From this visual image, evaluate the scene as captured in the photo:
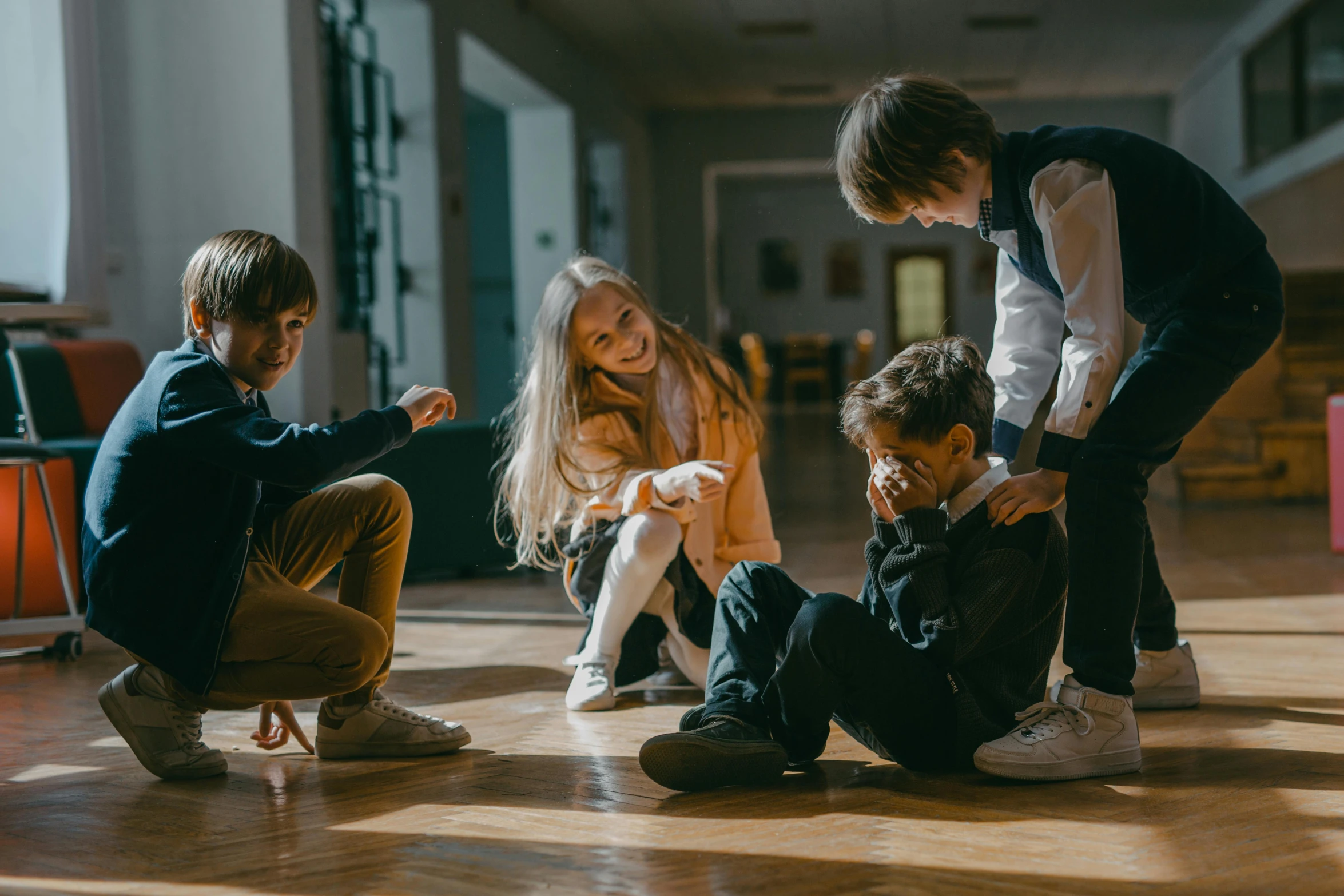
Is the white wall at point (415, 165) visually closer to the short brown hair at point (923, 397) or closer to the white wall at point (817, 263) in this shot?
the short brown hair at point (923, 397)

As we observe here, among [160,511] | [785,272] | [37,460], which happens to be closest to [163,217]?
[37,460]

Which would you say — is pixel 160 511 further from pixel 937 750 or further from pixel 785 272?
pixel 785 272

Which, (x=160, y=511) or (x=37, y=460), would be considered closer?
(x=160, y=511)

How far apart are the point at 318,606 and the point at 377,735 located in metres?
0.25

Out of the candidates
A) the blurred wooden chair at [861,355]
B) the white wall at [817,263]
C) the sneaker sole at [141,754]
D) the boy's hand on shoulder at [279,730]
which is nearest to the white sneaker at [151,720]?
the sneaker sole at [141,754]

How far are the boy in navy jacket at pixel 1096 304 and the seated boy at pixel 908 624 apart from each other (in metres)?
0.05

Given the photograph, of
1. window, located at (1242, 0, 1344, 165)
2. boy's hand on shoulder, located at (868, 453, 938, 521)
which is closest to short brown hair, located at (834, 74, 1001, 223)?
boy's hand on shoulder, located at (868, 453, 938, 521)

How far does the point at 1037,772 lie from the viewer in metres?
1.36

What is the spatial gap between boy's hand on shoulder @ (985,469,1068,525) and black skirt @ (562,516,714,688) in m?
0.72

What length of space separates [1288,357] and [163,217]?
16.6 feet

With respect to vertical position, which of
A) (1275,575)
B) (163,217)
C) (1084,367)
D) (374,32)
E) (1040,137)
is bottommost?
(1275,575)

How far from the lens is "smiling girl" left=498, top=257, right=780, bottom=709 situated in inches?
77.9

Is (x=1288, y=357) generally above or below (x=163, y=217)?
below

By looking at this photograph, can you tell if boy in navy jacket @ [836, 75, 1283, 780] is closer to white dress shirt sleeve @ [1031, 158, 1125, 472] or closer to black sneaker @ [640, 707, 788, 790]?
white dress shirt sleeve @ [1031, 158, 1125, 472]
